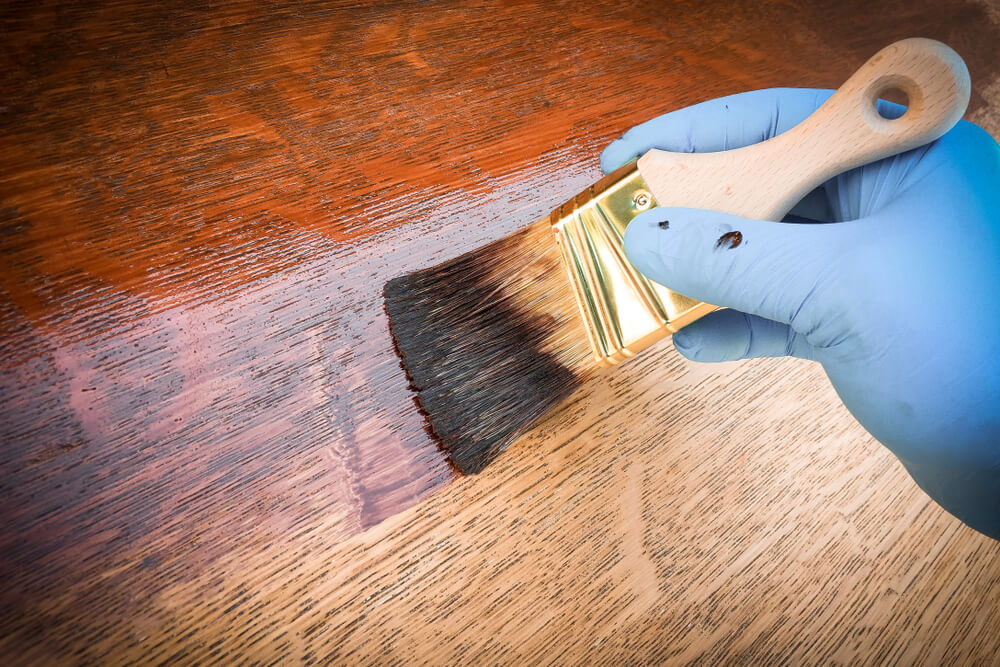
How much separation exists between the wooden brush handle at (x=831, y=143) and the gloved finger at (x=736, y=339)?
203 mm

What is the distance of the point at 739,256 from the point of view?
686mm

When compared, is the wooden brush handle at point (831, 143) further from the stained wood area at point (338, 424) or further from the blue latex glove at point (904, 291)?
the stained wood area at point (338, 424)

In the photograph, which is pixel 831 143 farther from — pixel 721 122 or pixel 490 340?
pixel 490 340

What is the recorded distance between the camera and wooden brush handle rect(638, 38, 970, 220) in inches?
23.3

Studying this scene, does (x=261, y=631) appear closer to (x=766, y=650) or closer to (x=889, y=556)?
(x=766, y=650)

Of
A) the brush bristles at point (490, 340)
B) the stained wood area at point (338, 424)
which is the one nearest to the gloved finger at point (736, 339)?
the stained wood area at point (338, 424)

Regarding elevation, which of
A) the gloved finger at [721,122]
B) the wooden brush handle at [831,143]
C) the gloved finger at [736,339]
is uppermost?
the gloved finger at [721,122]

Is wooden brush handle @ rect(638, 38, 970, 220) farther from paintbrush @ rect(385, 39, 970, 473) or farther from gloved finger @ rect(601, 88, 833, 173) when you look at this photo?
gloved finger @ rect(601, 88, 833, 173)

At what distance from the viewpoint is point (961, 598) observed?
0.87 metres

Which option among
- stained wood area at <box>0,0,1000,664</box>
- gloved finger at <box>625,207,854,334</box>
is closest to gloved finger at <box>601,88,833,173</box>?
stained wood area at <box>0,0,1000,664</box>

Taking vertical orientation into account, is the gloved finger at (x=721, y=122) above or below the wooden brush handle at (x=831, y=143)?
above

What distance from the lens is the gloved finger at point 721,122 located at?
86 cm

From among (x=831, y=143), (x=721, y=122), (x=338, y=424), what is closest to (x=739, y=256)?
(x=831, y=143)

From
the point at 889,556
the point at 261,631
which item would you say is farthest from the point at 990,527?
the point at 261,631
